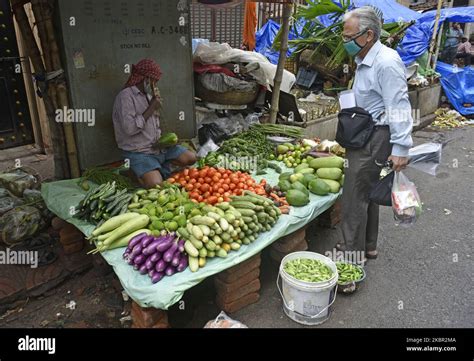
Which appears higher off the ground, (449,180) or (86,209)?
(86,209)

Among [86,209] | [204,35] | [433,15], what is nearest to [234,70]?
[86,209]

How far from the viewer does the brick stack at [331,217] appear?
5.01m

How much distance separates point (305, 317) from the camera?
342cm

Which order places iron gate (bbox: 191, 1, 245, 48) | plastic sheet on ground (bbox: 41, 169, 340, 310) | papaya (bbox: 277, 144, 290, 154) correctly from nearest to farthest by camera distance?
plastic sheet on ground (bbox: 41, 169, 340, 310) → papaya (bbox: 277, 144, 290, 154) → iron gate (bbox: 191, 1, 245, 48)

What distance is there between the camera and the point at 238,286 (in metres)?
3.51

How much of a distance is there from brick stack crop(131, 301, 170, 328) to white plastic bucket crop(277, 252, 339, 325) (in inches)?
43.1

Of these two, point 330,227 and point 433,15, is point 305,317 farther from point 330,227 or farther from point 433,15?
point 433,15

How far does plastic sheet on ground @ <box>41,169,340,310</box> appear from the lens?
9.39ft

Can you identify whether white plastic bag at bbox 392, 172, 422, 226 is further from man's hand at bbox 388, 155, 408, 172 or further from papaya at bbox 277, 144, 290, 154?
papaya at bbox 277, 144, 290, 154

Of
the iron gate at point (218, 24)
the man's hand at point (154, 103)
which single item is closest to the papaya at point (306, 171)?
the man's hand at point (154, 103)

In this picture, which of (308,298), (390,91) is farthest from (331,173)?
(308,298)

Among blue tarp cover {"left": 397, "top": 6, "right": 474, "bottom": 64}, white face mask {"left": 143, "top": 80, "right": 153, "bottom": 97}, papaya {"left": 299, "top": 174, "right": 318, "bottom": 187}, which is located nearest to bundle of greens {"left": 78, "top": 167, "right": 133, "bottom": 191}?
white face mask {"left": 143, "top": 80, "right": 153, "bottom": 97}

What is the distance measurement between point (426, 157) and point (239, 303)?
232cm
